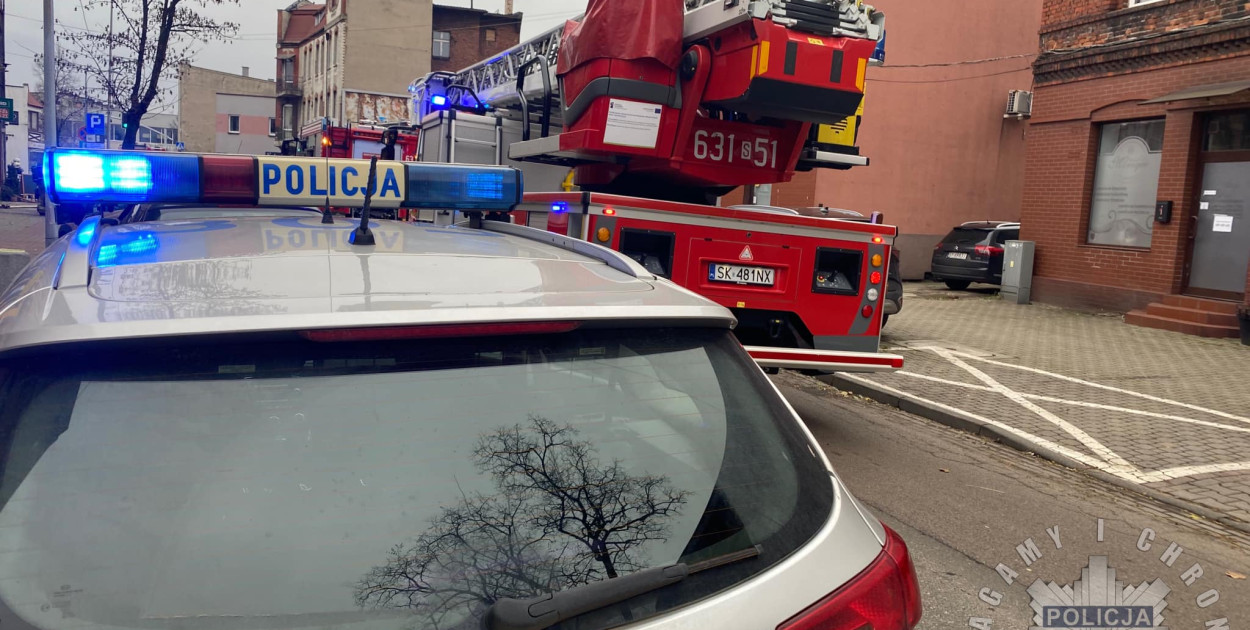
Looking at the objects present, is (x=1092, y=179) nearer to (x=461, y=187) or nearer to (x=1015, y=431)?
(x=1015, y=431)

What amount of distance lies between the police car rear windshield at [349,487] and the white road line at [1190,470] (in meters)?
5.83

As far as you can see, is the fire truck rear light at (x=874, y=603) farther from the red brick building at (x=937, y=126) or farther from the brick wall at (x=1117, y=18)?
the red brick building at (x=937, y=126)

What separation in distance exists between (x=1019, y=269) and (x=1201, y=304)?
146 inches

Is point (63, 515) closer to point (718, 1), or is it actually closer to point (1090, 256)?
point (718, 1)

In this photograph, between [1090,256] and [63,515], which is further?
[1090,256]

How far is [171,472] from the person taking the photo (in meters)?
1.63

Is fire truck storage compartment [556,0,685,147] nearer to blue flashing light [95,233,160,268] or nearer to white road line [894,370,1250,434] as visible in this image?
white road line [894,370,1250,434]

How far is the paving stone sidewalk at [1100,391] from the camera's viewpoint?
22.7ft

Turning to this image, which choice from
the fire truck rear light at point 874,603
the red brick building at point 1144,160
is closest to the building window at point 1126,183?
the red brick building at point 1144,160

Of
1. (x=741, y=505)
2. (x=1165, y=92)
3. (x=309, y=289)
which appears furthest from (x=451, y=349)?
(x=1165, y=92)

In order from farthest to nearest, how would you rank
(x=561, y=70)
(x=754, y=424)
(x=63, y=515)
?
1. (x=561, y=70)
2. (x=754, y=424)
3. (x=63, y=515)

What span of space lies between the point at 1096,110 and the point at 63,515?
1777 cm

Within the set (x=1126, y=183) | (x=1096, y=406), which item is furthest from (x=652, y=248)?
(x=1126, y=183)

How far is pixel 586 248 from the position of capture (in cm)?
304
